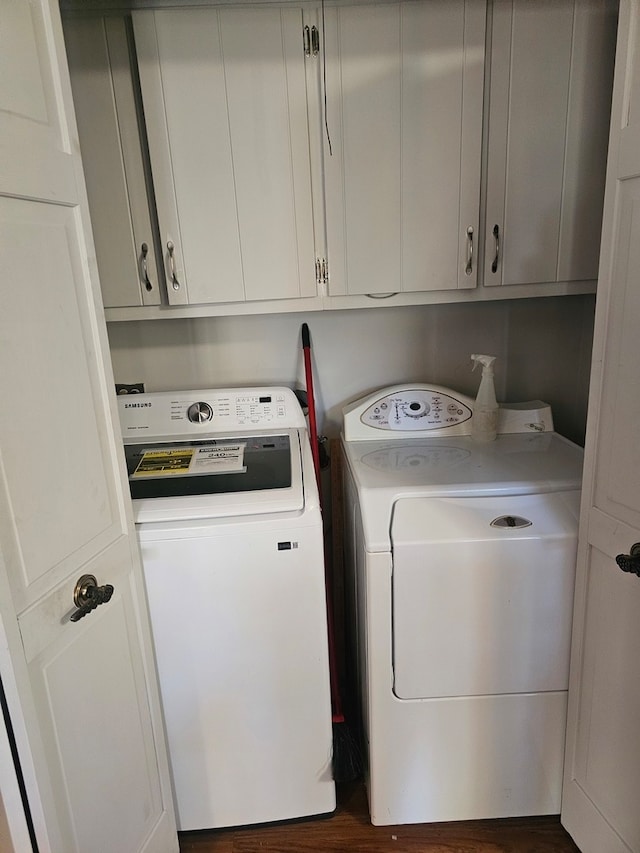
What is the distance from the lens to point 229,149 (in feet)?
4.69

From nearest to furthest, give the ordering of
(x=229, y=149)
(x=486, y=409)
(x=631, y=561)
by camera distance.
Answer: (x=631, y=561) → (x=229, y=149) → (x=486, y=409)

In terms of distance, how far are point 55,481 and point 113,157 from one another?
93 centimetres

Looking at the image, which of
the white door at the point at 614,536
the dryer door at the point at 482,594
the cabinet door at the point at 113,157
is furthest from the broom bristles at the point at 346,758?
the cabinet door at the point at 113,157

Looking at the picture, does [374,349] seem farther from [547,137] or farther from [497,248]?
[547,137]

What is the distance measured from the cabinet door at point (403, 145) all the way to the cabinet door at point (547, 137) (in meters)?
0.06

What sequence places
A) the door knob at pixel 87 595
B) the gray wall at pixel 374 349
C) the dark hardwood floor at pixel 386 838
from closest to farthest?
the door knob at pixel 87 595 < the dark hardwood floor at pixel 386 838 < the gray wall at pixel 374 349

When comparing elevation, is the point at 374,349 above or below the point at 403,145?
below

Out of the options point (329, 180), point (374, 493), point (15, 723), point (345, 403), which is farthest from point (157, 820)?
point (329, 180)

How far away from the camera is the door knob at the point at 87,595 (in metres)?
1.00

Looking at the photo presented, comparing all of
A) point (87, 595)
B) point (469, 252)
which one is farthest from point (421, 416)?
point (87, 595)

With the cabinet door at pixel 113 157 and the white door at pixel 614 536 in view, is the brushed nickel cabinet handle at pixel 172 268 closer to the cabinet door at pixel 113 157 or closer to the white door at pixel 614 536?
the cabinet door at pixel 113 157

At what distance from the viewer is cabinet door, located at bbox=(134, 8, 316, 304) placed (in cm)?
136

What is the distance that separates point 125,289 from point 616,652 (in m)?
1.52

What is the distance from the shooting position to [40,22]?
0.92m
